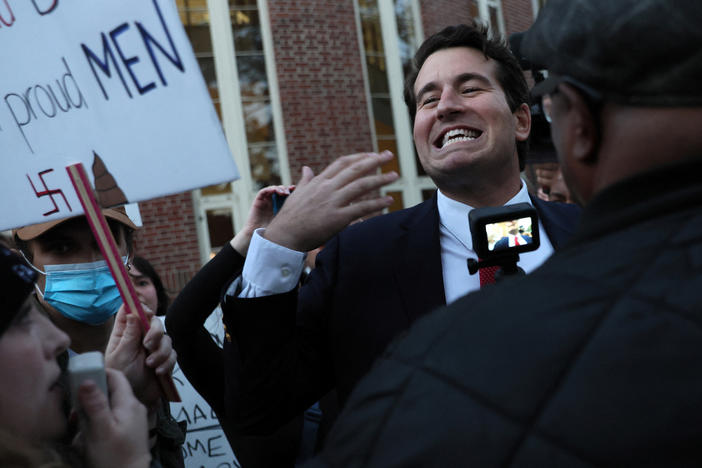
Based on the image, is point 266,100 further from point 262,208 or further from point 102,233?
point 102,233

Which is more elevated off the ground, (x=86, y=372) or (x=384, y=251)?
(x=86, y=372)

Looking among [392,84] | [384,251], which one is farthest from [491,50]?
[392,84]

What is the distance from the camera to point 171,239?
7.37m


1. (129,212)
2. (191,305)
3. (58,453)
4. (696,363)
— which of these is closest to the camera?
(696,363)

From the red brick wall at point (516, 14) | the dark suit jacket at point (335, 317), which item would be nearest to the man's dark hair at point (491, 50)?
the dark suit jacket at point (335, 317)

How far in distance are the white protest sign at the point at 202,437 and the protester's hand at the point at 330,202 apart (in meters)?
1.23

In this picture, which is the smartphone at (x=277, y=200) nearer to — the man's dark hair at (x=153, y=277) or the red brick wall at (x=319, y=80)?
the man's dark hair at (x=153, y=277)

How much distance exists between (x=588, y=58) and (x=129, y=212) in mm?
1743

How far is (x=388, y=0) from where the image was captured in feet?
29.6

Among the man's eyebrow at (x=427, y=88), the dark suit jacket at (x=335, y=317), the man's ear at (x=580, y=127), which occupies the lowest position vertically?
the dark suit jacket at (x=335, y=317)

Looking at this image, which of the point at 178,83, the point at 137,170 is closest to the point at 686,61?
the point at 178,83

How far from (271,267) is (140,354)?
1.39 feet

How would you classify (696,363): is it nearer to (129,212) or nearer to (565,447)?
(565,447)

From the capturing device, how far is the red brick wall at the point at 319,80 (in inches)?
315
